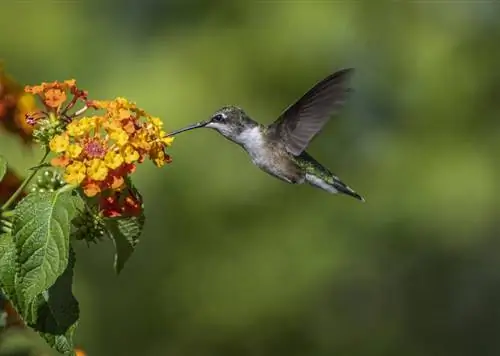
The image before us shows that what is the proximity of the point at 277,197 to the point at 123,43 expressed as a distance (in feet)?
4.07

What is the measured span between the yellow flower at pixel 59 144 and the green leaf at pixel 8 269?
0.16 meters

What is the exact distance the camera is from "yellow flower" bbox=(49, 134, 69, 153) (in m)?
1.36

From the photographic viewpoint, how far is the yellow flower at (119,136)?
54.5 inches

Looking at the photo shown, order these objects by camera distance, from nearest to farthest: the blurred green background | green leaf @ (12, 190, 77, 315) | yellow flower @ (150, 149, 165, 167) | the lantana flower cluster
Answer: green leaf @ (12, 190, 77, 315) → the lantana flower cluster → yellow flower @ (150, 149, 165, 167) → the blurred green background

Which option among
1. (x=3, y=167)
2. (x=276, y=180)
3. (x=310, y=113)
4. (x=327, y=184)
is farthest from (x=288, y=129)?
(x=276, y=180)

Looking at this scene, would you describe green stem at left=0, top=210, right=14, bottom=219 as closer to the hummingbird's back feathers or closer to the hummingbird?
the hummingbird

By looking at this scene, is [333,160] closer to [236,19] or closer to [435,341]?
[236,19]

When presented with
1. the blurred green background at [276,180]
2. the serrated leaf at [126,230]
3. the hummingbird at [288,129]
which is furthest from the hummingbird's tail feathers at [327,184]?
the blurred green background at [276,180]

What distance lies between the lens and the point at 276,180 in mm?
5137

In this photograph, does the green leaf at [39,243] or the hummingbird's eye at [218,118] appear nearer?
the green leaf at [39,243]

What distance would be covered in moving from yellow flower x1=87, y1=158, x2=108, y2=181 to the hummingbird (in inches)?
22.0

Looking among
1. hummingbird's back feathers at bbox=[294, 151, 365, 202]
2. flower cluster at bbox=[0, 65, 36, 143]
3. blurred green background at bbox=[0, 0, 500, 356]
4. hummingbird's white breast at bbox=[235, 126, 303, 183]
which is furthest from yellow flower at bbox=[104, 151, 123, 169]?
blurred green background at bbox=[0, 0, 500, 356]

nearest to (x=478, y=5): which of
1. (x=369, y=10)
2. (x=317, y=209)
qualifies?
(x=369, y=10)

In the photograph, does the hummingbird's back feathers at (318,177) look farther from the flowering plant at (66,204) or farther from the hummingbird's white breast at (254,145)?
the flowering plant at (66,204)
